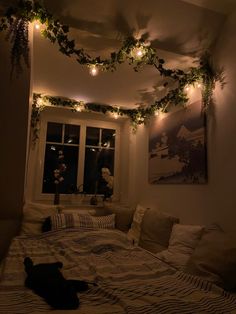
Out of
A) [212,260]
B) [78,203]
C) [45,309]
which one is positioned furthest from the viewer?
[78,203]

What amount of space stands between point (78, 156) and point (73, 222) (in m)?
1.53

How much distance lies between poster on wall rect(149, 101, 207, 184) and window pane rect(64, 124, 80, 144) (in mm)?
1453

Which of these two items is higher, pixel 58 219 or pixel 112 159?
pixel 112 159

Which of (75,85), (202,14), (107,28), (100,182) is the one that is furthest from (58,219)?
(202,14)

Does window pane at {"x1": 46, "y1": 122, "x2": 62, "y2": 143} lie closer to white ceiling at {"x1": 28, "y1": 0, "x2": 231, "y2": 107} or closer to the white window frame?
the white window frame

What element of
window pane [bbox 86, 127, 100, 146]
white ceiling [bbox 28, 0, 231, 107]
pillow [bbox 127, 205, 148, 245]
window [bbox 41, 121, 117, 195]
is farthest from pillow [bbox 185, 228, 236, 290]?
window pane [bbox 86, 127, 100, 146]

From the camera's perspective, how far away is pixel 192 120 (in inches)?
111

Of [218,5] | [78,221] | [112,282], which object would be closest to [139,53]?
[218,5]

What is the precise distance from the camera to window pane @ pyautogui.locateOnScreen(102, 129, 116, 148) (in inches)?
188

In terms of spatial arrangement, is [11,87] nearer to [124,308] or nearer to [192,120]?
[192,120]

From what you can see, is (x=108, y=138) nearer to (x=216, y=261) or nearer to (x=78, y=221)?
(x=78, y=221)

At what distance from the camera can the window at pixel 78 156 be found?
14.2 ft

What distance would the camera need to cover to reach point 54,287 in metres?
1.34

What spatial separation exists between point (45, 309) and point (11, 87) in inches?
84.3
